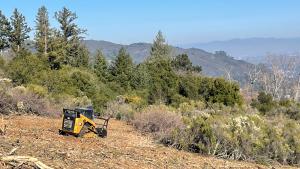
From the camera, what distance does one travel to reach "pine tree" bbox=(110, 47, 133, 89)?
38.6 m

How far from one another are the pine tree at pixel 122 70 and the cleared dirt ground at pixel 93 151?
24.2 m

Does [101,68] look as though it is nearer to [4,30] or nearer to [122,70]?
[122,70]

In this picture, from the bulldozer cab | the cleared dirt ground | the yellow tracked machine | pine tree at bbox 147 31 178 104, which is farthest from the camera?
pine tree at bbox 147 31 178 104

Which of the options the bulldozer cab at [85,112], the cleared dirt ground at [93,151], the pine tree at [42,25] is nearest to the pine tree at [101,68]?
the pine tree at [42,25]

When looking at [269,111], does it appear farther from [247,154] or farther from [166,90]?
[247,154]

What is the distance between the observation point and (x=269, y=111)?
30969 millimetres

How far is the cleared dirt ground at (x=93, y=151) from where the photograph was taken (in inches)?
326

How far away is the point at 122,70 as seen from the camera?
39625 millimetres

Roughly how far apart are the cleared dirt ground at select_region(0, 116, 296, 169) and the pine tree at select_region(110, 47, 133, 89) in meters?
24.2

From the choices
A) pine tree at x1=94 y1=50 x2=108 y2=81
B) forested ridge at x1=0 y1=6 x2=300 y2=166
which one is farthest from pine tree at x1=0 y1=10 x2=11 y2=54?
pine tree at x1=94 y1=50 x2=108 y2=81

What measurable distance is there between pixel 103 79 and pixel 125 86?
206 centimetres

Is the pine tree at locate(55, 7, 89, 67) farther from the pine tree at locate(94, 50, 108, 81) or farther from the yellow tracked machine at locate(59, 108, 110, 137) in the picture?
the yellow tracked machine at locate(59, 108, 110, 137)

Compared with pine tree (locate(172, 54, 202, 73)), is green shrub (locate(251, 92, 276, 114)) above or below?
below

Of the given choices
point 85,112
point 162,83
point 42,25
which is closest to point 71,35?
point 42,25
